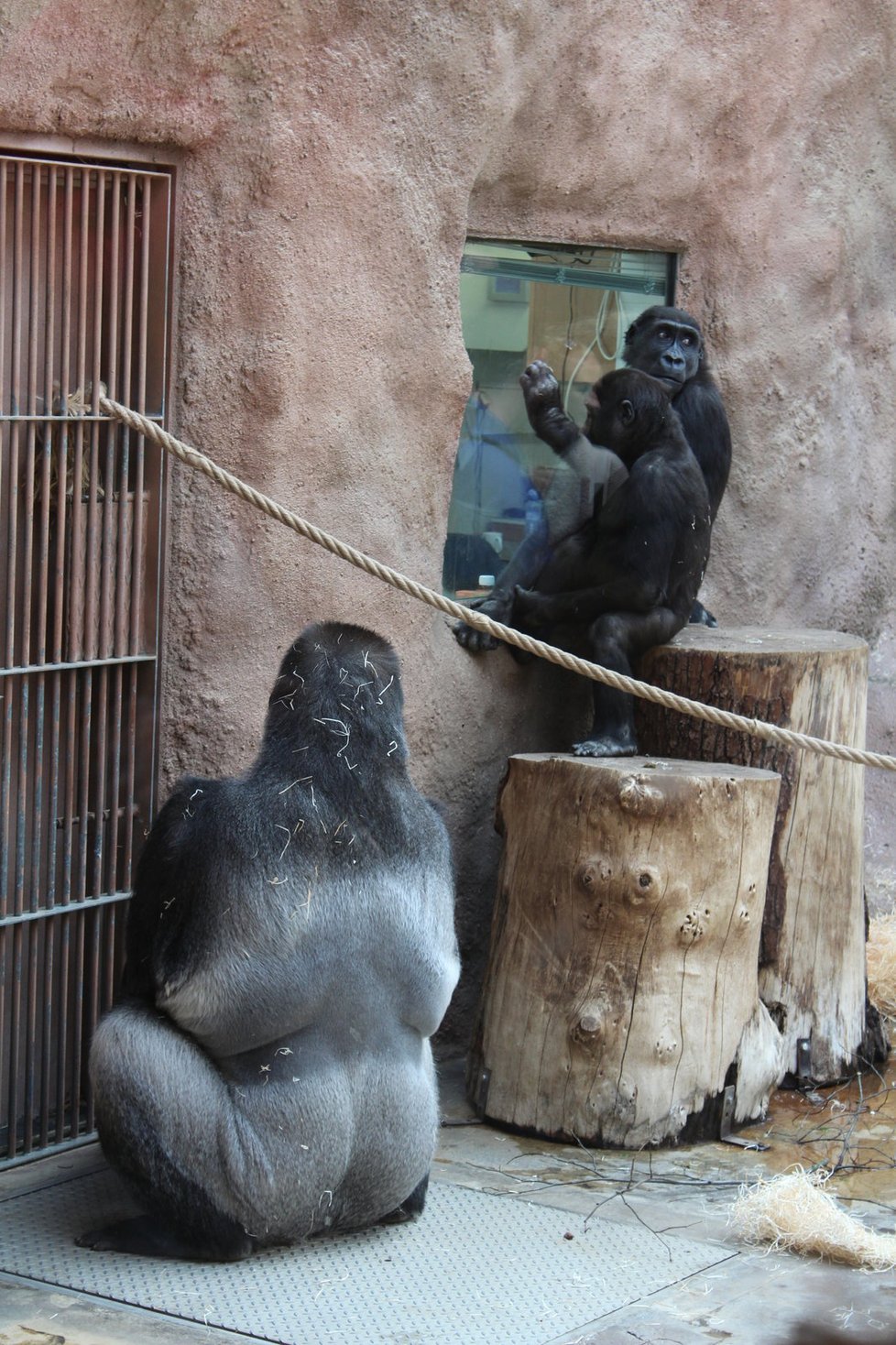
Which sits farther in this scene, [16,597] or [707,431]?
[707,431]

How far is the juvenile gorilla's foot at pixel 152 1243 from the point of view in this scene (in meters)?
3.19

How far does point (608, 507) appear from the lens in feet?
15.7

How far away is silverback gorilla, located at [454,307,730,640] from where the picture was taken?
4.75 metres

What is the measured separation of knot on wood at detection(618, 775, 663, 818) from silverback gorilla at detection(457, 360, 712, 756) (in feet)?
1.98

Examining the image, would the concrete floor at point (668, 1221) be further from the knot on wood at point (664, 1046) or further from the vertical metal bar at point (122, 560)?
the vertical metal bar at point (122, 560)

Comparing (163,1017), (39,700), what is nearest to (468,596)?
(39,700)

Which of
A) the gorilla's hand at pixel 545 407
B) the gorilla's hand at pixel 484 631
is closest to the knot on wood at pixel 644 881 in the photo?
the gorilla's hand at pixel 484 631

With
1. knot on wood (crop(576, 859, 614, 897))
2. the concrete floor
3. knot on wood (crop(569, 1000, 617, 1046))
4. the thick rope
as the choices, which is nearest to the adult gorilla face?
the thick rope

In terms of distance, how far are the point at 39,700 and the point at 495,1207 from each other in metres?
1.45

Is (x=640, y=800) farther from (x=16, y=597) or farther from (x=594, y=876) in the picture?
(x=16, y=597)

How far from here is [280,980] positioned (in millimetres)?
3086

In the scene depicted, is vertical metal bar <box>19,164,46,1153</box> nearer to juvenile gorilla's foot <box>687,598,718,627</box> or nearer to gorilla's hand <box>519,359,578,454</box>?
gorilla's hand <box>519,359,578,454</box>

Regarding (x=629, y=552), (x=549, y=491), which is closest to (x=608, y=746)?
(x=629, y=552)

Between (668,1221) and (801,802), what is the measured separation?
131 centimetres
